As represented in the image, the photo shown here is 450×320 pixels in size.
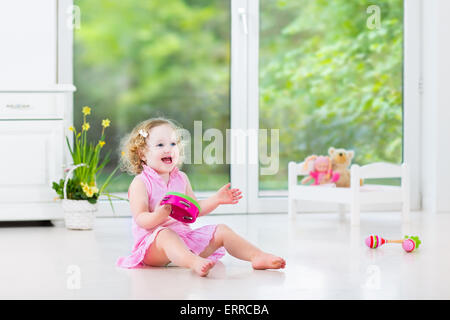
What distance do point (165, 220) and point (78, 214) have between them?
116 cm

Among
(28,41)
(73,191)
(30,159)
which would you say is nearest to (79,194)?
(73,191)

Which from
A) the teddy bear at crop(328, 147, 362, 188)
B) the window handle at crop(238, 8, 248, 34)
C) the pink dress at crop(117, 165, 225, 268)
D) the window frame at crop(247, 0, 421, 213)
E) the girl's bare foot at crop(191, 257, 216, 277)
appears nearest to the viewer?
the girl's bare foot at crop(191, 257, 216, 277)

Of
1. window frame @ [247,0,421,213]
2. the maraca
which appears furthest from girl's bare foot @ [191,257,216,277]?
window frame @ [247,0,421,213]

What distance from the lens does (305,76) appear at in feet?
13.1

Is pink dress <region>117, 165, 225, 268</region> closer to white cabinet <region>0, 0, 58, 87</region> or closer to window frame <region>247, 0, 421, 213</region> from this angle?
white cabinet <region>0, 0, 58, 87</region>

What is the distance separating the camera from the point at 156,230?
80.0 inches

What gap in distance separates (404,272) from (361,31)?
237 centimetres

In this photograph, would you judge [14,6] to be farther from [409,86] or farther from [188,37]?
[409,86]

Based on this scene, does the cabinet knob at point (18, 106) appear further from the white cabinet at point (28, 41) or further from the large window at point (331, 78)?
the large window at point (331, 78)

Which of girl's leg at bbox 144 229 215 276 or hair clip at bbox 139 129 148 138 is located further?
hair clip at bbox 139 129 148 138

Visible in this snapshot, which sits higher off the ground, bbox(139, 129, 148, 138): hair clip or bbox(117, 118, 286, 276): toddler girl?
bbox(139, 129, 148, 138): hair clip

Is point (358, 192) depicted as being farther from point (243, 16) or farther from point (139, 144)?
point (139, 144)

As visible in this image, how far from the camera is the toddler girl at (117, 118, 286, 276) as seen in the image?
1.99 metres
